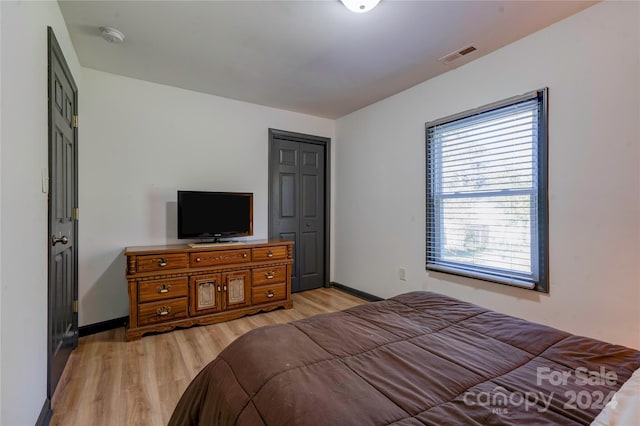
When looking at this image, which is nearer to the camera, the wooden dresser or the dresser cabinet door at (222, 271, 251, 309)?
the wooden dresser

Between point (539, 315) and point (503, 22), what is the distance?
2172 millimetres

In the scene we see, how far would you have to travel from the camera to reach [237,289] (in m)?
3.15

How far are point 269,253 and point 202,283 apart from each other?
765 millimetres

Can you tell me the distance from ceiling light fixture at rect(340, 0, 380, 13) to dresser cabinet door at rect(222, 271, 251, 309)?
100 inches

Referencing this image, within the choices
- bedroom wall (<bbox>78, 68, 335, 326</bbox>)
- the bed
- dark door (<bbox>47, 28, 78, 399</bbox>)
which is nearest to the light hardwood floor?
dark door (<bbox>47, 28, 78, 399</bbox>)

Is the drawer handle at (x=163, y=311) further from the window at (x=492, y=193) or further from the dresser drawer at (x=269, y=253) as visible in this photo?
the window at (x=492, y=193)

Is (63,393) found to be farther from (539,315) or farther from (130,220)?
(539,315)

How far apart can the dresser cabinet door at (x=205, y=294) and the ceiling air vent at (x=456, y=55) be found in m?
2.97

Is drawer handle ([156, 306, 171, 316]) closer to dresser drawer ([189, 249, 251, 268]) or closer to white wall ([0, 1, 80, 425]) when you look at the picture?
dresser drawer ([189, 249, 251, 268])

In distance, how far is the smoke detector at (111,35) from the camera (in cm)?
220

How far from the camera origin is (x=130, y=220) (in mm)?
3016

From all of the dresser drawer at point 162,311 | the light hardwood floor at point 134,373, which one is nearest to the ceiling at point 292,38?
the dresser drawer at point 162,311

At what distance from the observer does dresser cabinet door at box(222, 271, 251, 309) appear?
10.1 feet

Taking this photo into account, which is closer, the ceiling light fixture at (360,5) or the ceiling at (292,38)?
the ceiling light fixture at (360,5)
